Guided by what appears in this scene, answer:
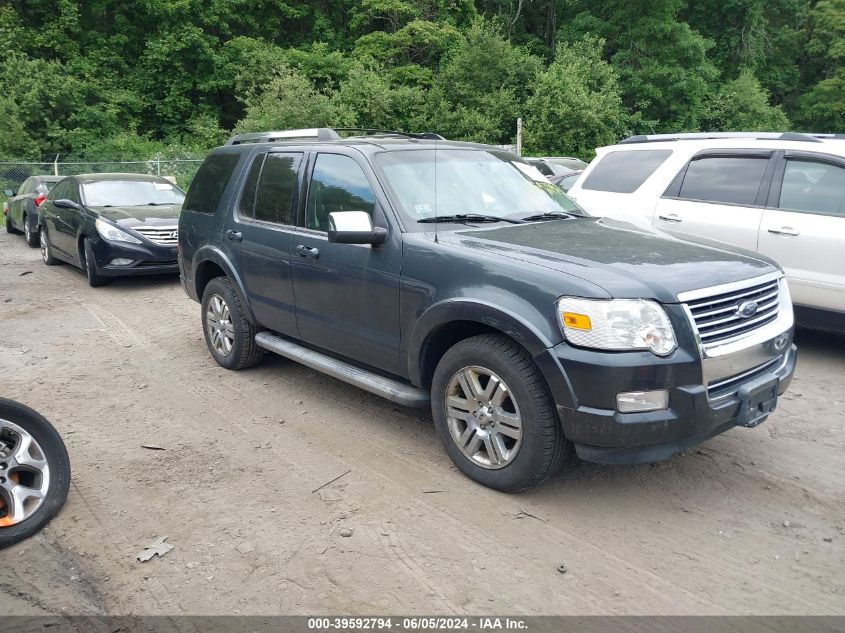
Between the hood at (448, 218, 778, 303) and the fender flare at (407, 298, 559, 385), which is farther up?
the hood at (448, 218, 778, 303)

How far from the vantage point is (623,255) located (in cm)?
377

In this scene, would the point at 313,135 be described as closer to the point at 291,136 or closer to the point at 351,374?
the point at 291,136

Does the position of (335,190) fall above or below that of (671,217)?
above

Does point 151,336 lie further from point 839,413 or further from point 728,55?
point 728,55

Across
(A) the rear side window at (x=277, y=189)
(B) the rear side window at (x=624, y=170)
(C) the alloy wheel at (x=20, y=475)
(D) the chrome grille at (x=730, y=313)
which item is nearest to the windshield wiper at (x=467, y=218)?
(A) the rear side window at (x=277, y=189)

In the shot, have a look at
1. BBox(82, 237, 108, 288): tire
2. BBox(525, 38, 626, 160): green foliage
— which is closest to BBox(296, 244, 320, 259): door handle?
BBox(82, 237, 108, 288): tire

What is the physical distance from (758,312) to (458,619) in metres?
2.31

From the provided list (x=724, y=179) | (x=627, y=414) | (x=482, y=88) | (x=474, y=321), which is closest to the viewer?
(x=627, y=414)

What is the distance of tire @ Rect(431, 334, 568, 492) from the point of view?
351 centimetres

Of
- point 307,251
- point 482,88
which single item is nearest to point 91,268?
point 307,251

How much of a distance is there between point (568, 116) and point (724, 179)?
2083 centimetres

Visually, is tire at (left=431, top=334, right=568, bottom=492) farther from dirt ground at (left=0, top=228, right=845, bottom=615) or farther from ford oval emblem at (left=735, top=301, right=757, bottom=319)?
ford oval emblem at (left=735, top=301, right=757, bottom=319)

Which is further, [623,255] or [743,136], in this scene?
[743,136]

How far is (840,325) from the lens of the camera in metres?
5.84
